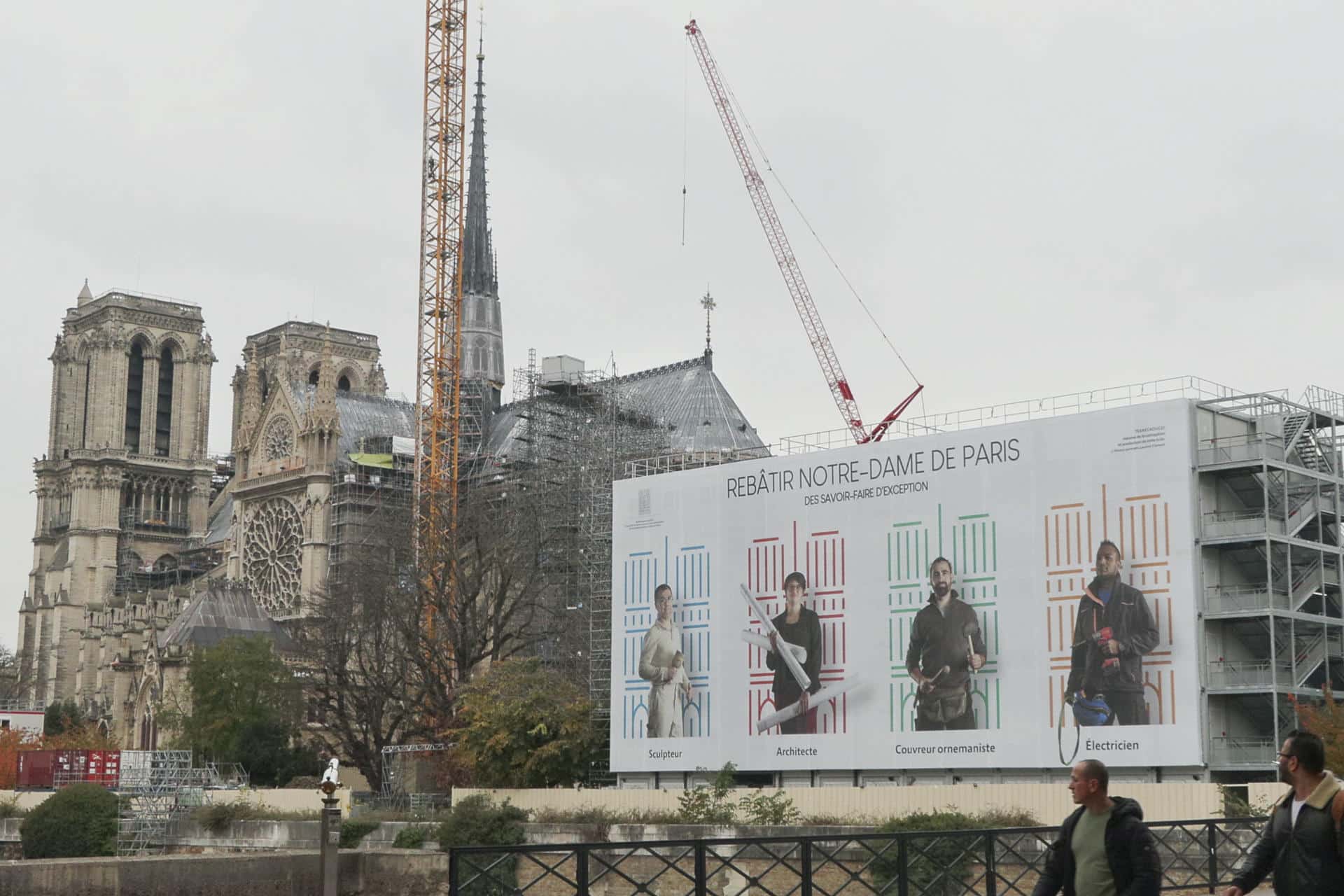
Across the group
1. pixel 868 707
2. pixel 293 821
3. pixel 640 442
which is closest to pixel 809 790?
pixel 868 707

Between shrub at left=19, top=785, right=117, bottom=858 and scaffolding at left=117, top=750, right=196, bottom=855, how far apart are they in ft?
2.19

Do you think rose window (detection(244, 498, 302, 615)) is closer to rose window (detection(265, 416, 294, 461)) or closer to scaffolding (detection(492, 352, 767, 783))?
rose window (detection(265, 416, 294, 461))

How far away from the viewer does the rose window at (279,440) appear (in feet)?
373

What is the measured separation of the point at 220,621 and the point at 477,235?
4158 cm

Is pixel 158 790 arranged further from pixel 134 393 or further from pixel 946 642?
pixel 134 393

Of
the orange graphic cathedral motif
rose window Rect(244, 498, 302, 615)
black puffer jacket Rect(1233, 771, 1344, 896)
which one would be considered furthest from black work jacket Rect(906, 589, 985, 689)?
rose window Rect(244, 498, 302, 615)

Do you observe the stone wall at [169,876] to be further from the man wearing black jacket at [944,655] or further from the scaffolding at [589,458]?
the scaffolding at [589,458]

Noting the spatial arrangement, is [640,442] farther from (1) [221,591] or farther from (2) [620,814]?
(2) [620,814]

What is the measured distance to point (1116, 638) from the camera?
46625 mm

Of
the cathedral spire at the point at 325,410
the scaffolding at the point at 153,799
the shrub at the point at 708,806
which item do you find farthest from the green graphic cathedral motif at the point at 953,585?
the cathedral spire at the point at 325,410

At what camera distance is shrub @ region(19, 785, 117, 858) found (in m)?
58.3

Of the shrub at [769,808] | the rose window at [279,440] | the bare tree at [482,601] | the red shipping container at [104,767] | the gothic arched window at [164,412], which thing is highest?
the gothic arched window at [164,412]

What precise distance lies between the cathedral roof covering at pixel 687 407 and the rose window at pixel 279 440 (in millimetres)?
12655

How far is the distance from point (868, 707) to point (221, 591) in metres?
59.2
